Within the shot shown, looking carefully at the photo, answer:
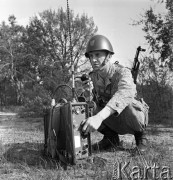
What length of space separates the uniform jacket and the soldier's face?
98 mm

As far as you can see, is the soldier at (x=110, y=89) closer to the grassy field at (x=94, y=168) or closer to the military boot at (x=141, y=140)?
the military boot at (x=141, y=140)

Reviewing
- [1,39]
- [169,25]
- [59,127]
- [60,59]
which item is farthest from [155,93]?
[1,39]

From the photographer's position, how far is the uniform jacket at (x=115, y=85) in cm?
274

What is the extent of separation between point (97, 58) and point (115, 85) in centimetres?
39

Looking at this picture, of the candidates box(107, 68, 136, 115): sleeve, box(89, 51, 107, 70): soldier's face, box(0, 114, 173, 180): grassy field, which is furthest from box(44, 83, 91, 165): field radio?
box(89, 51, 107, 70): soldier's face

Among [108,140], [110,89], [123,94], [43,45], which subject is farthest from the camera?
[43,45]

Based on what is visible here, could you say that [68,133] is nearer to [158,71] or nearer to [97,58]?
[97,58]

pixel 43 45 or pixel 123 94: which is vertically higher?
pixel 43 45

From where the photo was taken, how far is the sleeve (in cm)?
266

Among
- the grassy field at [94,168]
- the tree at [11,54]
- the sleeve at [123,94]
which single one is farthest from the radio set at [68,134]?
the tree at [11,54]

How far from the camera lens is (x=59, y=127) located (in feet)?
9.46

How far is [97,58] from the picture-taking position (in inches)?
136

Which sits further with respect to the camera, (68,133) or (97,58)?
(97,58)

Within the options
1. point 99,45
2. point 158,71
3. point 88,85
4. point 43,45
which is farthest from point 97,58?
point 43,45
